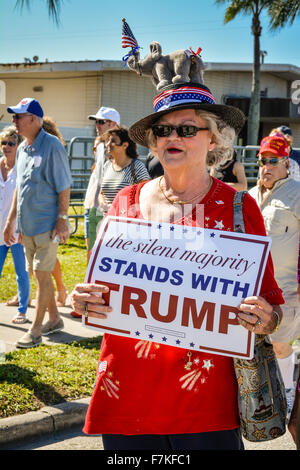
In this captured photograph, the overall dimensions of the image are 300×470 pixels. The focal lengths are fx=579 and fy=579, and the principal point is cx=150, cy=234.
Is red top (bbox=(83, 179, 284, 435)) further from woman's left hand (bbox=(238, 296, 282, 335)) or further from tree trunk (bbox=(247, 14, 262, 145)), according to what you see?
tree trunk (bbox=(247, 14, 262, 145))

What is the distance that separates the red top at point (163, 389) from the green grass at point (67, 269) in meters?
5.74

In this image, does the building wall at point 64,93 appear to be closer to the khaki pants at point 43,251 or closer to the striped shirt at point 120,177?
the striped shirt at point 120,177

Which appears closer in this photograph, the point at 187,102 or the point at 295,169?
the point at 187,102

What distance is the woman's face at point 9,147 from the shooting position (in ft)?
23.6

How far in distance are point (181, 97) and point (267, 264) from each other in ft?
2.66

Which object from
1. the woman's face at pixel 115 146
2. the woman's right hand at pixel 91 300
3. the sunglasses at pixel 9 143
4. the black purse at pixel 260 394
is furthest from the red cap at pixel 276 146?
the sunglasses at pixel 9 143

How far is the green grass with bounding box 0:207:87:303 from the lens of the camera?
27.7ft

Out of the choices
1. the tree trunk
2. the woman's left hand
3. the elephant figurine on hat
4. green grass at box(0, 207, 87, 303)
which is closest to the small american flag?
the elephant figurine on hat

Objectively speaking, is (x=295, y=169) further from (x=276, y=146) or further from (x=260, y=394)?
(x=260, y=394)

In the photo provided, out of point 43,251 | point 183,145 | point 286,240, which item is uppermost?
point 183,145

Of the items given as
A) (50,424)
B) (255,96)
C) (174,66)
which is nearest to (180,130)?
(174,66)

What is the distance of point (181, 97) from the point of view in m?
2.51

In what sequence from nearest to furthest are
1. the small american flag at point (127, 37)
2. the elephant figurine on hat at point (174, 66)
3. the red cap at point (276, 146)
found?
the elephant figurine on hat at point (174, 66) → the small american flag at point (127, 37) → the red cap at point (276, 146)
